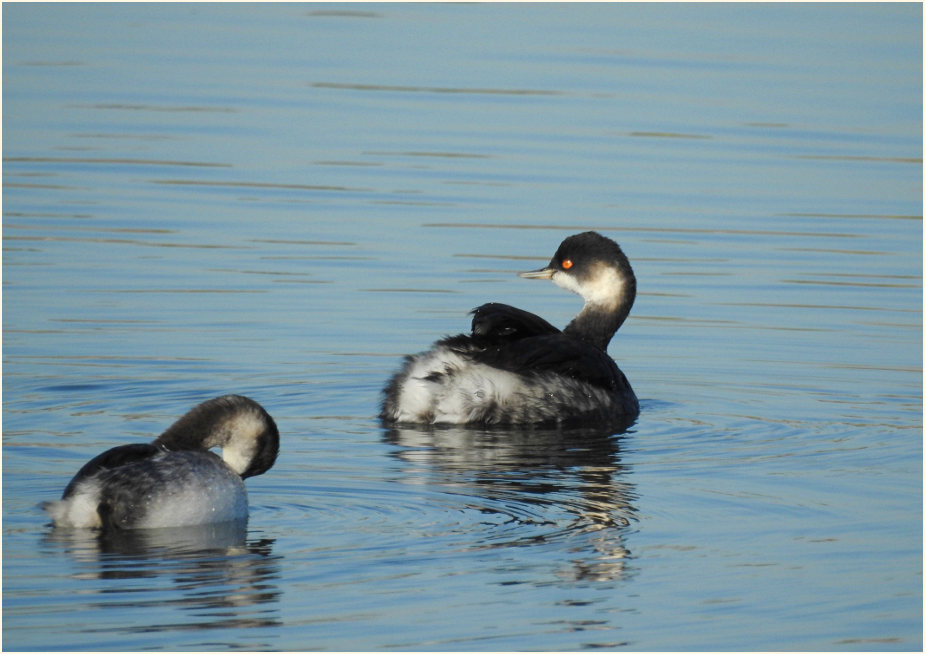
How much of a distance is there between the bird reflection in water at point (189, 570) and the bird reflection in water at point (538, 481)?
37.4 inches

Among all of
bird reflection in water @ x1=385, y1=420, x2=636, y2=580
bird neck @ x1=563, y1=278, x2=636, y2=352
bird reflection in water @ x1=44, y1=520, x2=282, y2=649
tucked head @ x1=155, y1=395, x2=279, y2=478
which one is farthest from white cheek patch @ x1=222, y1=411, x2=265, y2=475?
bird neck @ x1=563, y1=278, x2=636, y2=352

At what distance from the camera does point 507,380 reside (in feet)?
34.1

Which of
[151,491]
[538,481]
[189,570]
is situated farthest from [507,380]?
[189,570]

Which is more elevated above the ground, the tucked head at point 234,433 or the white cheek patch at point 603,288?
the white cheek patch at point 603,288

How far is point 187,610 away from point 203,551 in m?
0.74

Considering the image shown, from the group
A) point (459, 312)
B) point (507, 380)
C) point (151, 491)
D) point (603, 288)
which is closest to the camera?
point (151, 491)

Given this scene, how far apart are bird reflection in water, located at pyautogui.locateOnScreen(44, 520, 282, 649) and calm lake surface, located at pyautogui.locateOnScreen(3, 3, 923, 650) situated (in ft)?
0.07

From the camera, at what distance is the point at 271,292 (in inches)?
526

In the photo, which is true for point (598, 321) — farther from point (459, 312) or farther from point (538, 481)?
point (538, 481)

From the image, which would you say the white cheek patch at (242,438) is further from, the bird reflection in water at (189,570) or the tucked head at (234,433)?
the bird reflection in water at (189,570)

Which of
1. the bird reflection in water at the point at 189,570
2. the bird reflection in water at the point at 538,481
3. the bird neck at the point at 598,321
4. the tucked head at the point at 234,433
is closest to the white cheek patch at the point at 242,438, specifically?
the tucked head at the point at 234,433

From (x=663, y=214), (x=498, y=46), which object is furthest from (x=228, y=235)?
(x=498, y=46)

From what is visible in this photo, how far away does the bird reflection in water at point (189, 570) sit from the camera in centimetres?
666

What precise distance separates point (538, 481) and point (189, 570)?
2223 mm
